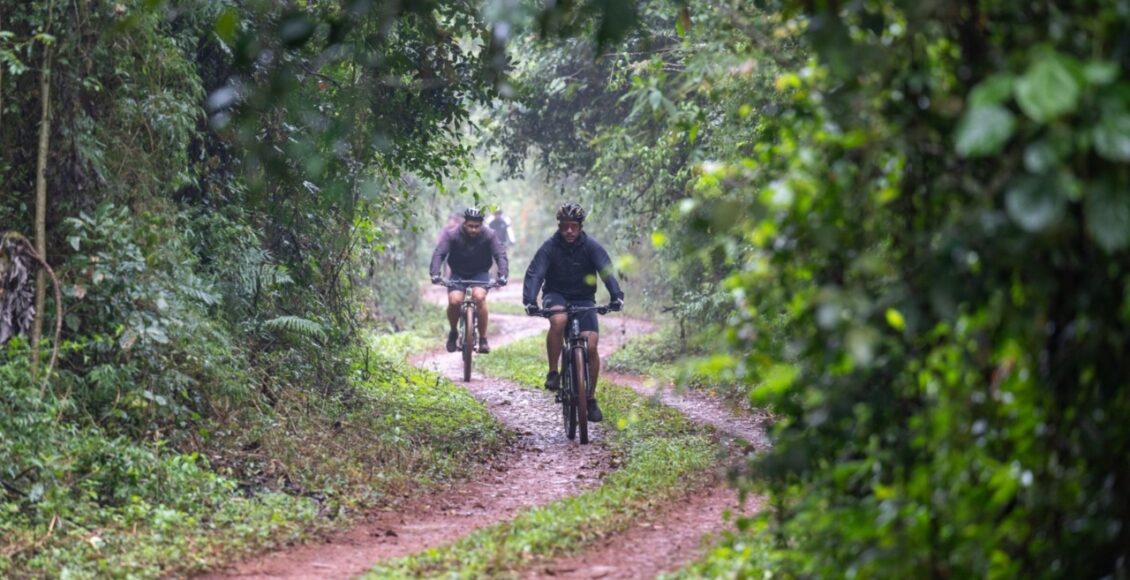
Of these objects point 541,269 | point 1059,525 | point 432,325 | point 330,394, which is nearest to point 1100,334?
point 1059,525

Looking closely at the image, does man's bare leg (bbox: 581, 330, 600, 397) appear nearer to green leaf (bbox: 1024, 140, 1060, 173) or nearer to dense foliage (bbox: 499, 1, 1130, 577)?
dense foliage (bbox: 499, 1, 1130, 577)

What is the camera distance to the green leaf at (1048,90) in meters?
2.58

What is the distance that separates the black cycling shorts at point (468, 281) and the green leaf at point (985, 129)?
11787 mm

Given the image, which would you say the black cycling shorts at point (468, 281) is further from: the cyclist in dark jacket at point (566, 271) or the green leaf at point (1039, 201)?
the green leaf at point (1039, 201)

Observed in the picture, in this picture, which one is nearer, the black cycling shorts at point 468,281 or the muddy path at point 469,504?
the muddy path at point 469,504

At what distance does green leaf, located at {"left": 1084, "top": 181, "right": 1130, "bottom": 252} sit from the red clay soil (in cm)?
461

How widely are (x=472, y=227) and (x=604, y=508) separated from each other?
708cm

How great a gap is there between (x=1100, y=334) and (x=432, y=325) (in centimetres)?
2083

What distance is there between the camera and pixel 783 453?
4227 millimetres

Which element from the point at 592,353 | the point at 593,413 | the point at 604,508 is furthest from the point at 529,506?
the point at 593,413

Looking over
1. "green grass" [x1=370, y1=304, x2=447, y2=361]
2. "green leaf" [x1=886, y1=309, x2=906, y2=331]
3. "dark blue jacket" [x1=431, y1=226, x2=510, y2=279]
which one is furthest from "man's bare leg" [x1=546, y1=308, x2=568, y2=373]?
"green leaf" [x1=886, y1=309, x2=906, y2=331]

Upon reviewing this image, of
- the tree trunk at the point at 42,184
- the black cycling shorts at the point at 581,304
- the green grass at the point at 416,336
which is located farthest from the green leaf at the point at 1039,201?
the green grass at the point at 416,336

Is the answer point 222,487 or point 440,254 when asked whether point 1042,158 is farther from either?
point 440,254

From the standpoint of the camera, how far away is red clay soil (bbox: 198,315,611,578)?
6.64m
